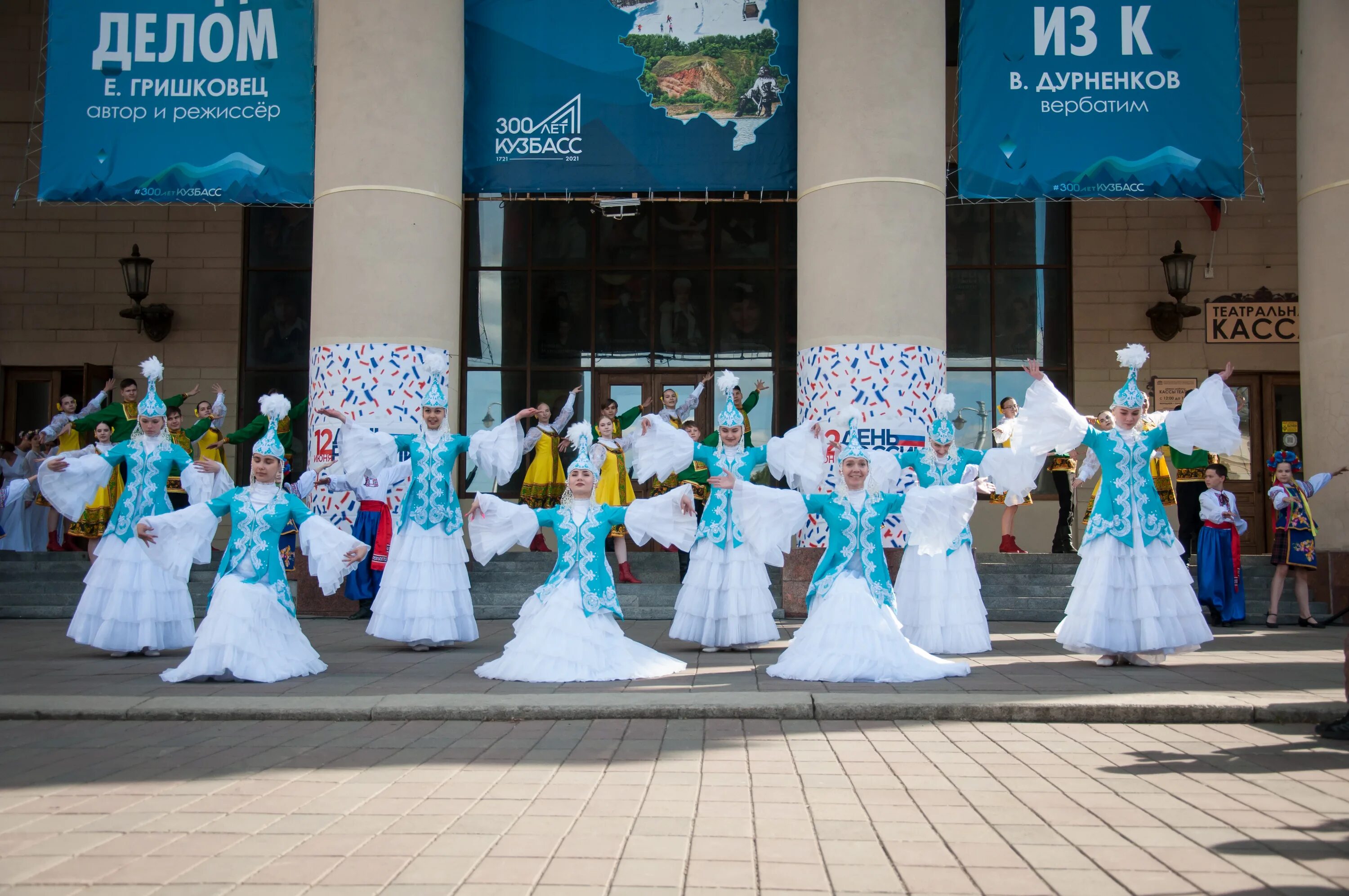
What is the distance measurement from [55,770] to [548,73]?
33.5 ft

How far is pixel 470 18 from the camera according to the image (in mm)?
13742

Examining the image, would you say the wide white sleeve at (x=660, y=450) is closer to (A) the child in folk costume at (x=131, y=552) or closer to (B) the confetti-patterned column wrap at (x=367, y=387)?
(A) the child in folk costume at (x=131, y=552)

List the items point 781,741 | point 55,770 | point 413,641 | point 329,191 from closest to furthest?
point 55,770 < point 781,741 < point 413,641 < point 329,191

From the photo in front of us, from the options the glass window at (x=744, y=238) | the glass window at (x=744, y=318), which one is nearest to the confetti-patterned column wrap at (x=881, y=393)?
the glass window at (x=744, y=318)

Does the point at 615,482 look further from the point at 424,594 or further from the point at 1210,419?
the point at 1210,419

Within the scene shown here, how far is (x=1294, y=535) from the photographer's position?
39.0ft

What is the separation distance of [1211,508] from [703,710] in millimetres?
7603

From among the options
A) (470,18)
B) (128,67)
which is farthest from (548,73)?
(128,67)

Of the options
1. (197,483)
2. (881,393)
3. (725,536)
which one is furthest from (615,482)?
(197,483)

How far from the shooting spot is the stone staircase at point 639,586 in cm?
1270

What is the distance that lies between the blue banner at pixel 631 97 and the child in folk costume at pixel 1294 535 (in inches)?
253


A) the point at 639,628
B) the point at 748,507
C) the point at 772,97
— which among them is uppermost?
the point at 772,97

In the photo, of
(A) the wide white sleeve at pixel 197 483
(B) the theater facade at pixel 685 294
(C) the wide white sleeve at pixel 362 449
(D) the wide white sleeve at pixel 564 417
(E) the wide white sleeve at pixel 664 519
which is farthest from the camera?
(B) the theater facade at pixel 685 294

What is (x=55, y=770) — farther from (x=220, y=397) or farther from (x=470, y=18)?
(x=470, y=18)
